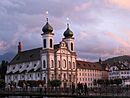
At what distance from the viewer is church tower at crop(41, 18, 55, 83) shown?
10662 centimetres

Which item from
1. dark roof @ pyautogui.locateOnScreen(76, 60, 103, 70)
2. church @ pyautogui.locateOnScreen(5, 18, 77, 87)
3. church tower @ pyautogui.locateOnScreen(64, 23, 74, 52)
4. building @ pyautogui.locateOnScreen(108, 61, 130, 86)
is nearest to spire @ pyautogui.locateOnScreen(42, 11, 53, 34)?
church @ pyautogui.locateOnScreen(5, 18, 77, 87)

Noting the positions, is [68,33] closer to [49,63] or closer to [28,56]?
[49,63]

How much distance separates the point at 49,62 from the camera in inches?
4215

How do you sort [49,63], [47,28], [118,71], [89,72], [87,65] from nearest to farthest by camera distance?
[49,63] < [47,28] < [87,65] < [89,72] < [118,71]

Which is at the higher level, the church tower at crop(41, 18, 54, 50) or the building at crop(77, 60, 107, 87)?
the church tower at crop(41, 18, 54, 50)

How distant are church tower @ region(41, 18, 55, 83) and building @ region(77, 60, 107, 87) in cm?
1954

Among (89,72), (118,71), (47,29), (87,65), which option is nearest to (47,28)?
(47,29)

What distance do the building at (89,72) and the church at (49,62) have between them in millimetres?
12143

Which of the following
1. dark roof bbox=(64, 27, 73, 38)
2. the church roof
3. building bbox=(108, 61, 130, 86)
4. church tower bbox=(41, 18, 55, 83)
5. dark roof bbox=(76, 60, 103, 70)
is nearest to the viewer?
church tower bbox=(41, 18, 55, 83)

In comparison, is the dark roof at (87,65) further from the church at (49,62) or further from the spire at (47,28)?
the spire at (47,28)

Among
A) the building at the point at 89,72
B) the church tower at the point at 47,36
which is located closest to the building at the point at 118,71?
the building at the point at 89,72

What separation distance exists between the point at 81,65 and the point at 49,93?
73.4 meters

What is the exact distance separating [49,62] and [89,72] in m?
32.7

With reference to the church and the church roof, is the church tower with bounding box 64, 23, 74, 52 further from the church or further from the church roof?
the church roof
